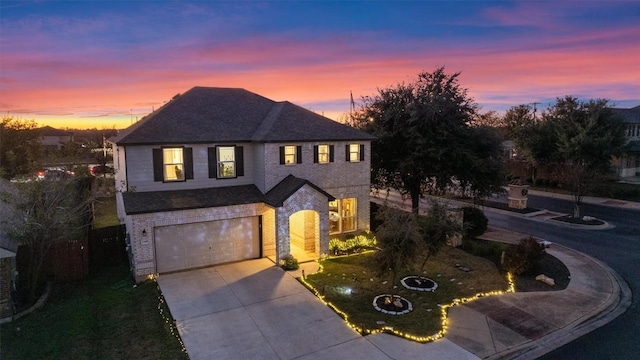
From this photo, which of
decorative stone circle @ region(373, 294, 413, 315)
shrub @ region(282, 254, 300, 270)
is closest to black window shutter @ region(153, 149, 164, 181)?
shrub @ region(282, 254, 300, 270)

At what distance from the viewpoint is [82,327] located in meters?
12.2

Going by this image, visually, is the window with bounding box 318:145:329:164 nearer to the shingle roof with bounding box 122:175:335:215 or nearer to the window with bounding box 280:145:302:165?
the window with bounding box 280:145:302:165

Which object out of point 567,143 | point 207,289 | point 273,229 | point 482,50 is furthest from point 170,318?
point 567,143

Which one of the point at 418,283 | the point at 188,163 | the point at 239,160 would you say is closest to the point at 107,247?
the point at 188,163

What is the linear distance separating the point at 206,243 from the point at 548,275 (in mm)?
15540

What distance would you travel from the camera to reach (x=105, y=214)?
95.2 ft

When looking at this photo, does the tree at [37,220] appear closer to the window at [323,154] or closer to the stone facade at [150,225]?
the stone facade at [150,225]

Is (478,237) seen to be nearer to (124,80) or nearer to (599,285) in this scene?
(599,285)

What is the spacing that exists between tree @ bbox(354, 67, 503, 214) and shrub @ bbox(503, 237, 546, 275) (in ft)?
20.9

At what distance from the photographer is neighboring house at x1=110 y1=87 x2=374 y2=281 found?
16919mm

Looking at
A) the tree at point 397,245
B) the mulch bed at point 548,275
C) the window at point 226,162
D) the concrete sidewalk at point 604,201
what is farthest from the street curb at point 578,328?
A: the concrete sidewalk at point 604,201

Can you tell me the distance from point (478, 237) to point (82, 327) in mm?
20155

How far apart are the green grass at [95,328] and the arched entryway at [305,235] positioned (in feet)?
24.1

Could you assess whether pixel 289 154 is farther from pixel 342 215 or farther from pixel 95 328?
pixel 95 328
